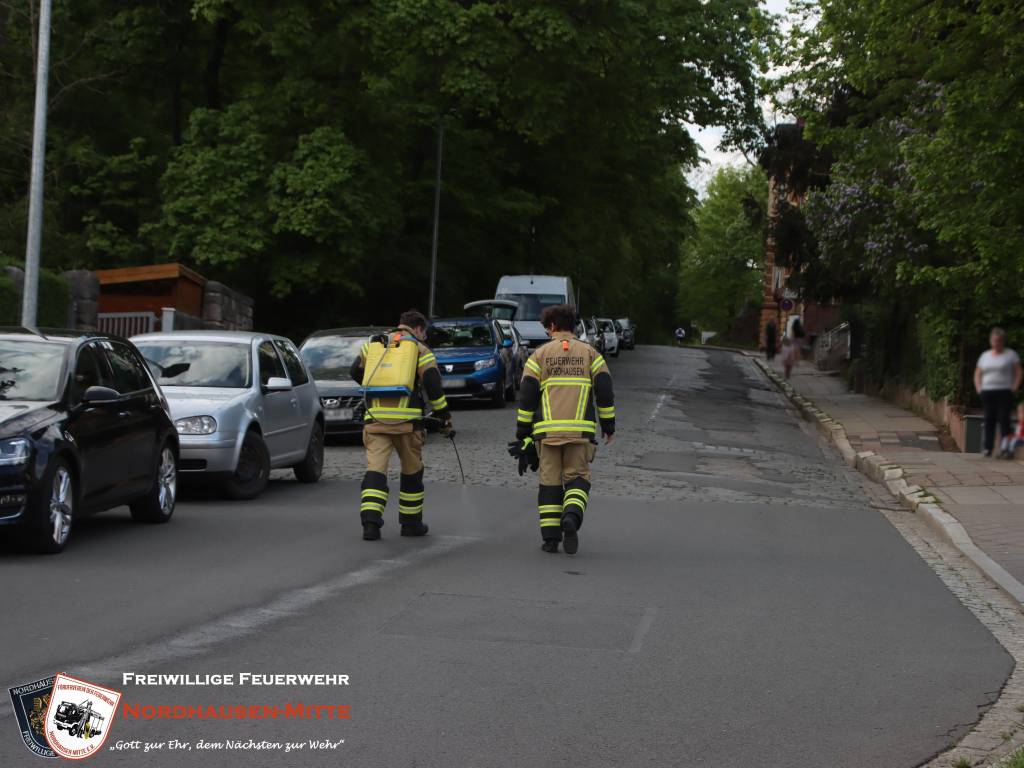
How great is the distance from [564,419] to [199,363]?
5.49m

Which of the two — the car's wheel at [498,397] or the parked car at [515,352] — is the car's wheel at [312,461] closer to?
the car's wheel at [498,397]

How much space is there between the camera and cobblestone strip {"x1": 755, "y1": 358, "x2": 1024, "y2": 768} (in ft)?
19.4

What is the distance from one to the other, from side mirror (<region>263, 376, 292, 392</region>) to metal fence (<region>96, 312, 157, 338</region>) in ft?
39.6

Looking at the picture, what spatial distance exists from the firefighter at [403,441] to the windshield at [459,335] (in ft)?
54.8

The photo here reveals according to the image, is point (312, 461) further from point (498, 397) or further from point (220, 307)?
point (220, 307)

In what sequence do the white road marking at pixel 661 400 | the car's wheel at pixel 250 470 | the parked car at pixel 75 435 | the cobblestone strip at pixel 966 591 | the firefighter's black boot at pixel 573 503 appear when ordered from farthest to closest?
the white road marking at pixel 661 400
the car's wheel at pixel 250 470
the firefighter's black boot at pixel 573 503
the parked car at pixel 75 435
the cobblestone strip at pixel 966 591

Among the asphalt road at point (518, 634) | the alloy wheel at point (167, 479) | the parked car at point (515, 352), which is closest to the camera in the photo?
the asphalt road at point (518, 634)

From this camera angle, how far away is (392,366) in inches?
452

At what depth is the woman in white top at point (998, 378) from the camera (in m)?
19.7

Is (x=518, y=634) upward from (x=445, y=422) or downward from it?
downward

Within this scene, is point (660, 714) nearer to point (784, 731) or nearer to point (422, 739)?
point (784, 731)

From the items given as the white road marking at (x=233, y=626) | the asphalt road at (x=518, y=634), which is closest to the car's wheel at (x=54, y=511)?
the asphalt road at (x=518, y=634)

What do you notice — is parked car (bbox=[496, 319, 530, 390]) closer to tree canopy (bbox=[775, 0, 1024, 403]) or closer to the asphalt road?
tree canopy (bbox=[775, 0, 1024, 403])

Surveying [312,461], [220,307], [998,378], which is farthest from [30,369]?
[220,307]
